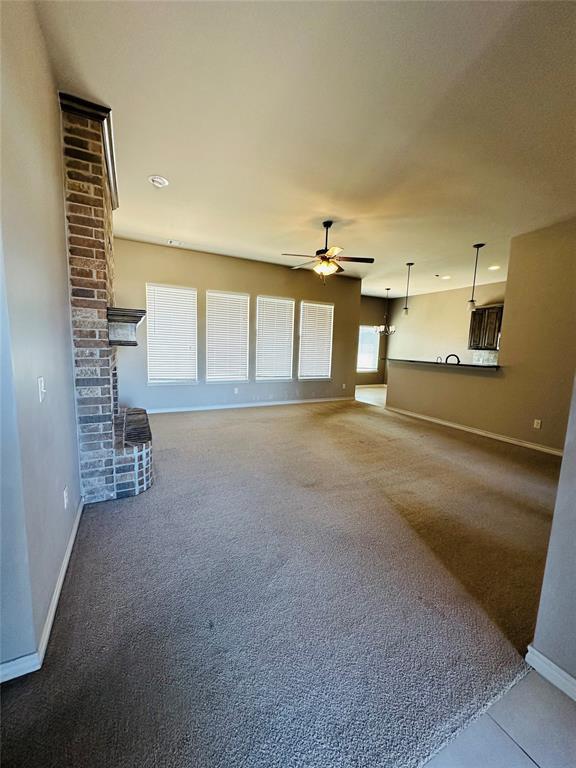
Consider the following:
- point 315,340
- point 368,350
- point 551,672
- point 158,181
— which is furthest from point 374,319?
point 551,672

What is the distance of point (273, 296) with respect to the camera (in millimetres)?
6477

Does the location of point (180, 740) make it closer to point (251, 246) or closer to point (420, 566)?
point (420, 566)

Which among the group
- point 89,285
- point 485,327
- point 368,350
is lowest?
point 368,350

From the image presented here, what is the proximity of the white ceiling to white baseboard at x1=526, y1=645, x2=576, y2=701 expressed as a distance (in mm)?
3039

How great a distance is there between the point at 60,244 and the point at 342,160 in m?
2.43

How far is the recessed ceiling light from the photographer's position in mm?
3223

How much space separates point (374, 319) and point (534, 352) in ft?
22.0

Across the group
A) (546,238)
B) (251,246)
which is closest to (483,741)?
(546,238)

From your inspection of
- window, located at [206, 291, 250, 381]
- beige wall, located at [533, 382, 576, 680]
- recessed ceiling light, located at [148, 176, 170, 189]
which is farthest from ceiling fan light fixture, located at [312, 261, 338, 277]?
beige wall, located at [533, 382, 576, 680]

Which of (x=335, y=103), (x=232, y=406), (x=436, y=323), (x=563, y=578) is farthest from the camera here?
(x=436, y=323)

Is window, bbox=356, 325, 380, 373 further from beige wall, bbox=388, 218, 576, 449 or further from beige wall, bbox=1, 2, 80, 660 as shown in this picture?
beige wall, bbox=1, 2, 80, 660

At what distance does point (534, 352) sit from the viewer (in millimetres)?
4402

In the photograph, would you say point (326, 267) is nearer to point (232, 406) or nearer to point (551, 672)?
point (232, 406)

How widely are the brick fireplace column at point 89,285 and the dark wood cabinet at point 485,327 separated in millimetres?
8210
